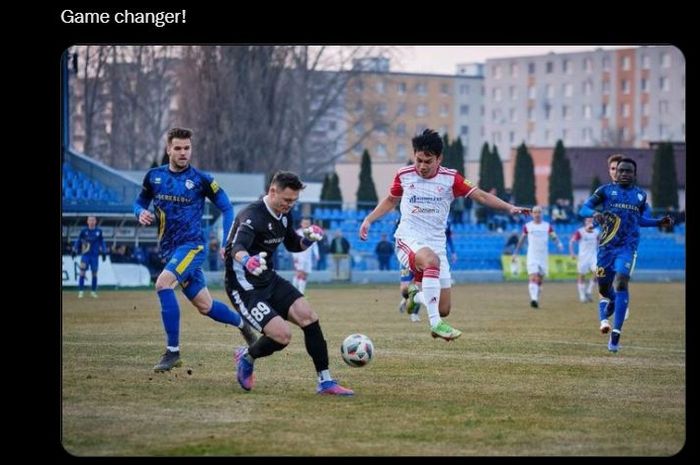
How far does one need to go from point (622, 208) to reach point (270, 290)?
20.7 feet

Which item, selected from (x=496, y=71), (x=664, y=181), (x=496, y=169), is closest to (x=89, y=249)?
(x=496, y=169)

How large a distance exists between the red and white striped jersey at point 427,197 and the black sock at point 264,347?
9.59ft

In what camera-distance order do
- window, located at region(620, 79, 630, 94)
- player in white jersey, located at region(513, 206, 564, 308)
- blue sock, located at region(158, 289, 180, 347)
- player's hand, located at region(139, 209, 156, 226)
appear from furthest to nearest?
window, located at region(620, 79, 630, 94) → player in white jersey, located at region(513, 206, 564, 308) → blue sock, located at region(158, 289, 180, 347) → player's hand, located at region(139, 209, 156, 226)

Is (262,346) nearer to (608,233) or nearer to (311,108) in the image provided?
(608,233)

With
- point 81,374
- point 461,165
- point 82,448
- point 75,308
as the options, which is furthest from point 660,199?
point 82,448

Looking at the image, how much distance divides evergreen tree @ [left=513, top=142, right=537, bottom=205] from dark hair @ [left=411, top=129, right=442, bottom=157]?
137 ft

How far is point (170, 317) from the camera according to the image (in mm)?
12969

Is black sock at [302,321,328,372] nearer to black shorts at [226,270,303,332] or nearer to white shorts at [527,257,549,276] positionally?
black shorts at [226,270,303,332]

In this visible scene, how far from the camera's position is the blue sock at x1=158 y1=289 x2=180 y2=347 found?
1294 centimetres

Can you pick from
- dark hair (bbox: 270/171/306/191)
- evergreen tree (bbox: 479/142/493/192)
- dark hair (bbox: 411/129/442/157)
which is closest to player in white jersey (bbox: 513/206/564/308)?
dark hair (bbox: 411/129/442/157)

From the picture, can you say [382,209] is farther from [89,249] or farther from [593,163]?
[593,163]

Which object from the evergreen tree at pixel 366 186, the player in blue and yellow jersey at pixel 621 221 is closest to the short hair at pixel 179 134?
the player in blue and yellow jersey at pixel 621 221

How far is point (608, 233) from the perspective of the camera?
16141 millimetres

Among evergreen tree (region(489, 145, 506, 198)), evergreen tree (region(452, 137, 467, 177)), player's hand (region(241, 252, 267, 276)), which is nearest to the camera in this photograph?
player's hand (region(241, 252, 267, 276))
